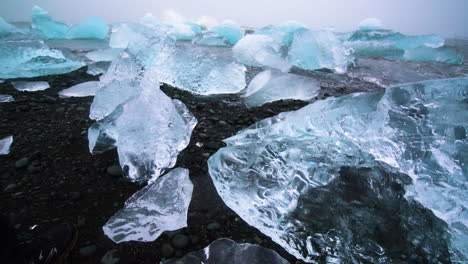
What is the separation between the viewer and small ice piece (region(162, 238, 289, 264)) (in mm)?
884

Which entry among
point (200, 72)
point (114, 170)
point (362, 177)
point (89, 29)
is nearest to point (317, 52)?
point (200, 72)

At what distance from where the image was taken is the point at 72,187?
1227mm

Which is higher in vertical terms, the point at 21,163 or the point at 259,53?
the point at 259,53

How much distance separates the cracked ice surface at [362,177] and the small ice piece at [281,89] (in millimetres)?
961

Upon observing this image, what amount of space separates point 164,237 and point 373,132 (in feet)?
3.84

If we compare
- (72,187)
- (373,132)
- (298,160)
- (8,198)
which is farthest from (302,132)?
(8,198)

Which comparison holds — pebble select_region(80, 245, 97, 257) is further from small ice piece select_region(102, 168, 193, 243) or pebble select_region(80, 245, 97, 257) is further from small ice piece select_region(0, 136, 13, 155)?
small ice piece select_region(0, 136, 13, 155)

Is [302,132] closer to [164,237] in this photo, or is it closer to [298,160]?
[298,160]

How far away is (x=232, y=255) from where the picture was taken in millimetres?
904

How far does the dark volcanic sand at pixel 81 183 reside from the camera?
0.99 m

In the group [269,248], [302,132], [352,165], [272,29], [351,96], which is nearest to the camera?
[269,248]

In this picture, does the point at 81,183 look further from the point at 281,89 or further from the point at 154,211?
the point at 281,89

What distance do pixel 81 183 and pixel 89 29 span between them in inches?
308

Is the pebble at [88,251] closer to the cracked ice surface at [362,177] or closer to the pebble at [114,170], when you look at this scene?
the pebble at [114,170]
